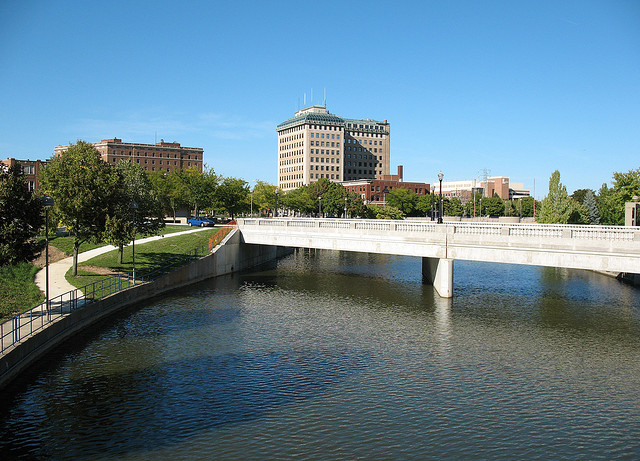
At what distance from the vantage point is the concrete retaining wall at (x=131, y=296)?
835 inches

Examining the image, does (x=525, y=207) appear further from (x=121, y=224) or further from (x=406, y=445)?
(x=406, y=445)

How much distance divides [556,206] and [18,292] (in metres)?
65.4

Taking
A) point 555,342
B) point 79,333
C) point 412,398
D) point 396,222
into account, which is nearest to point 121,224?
point 79,333

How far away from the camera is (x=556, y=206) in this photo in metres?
72.8

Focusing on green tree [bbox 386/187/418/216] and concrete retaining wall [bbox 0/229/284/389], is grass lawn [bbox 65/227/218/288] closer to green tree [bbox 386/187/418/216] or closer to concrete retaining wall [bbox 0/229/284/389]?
Result: concrete retaining wall [bbox 0/229/284/389]

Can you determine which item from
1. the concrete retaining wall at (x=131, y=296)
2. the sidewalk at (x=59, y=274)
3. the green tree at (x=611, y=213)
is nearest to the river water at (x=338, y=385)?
the concrete retaining wall at (x=131, y=296)

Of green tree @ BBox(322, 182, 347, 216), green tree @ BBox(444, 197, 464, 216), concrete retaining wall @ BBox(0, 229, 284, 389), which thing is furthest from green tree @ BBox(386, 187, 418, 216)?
concrete retaining wall @ BBox(0, 229, 284, 389)

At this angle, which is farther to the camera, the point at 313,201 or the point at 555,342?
the point at 313,201

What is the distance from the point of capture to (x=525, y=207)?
6629 inches

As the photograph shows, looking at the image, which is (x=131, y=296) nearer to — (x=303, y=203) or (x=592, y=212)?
(x=592, y=212)

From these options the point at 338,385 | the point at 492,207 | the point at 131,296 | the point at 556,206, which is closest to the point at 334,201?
the point at 556,206

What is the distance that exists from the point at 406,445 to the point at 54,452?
10286 millimetres

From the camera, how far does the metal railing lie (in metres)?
22.1

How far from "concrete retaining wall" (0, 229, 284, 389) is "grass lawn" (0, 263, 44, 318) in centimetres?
290
